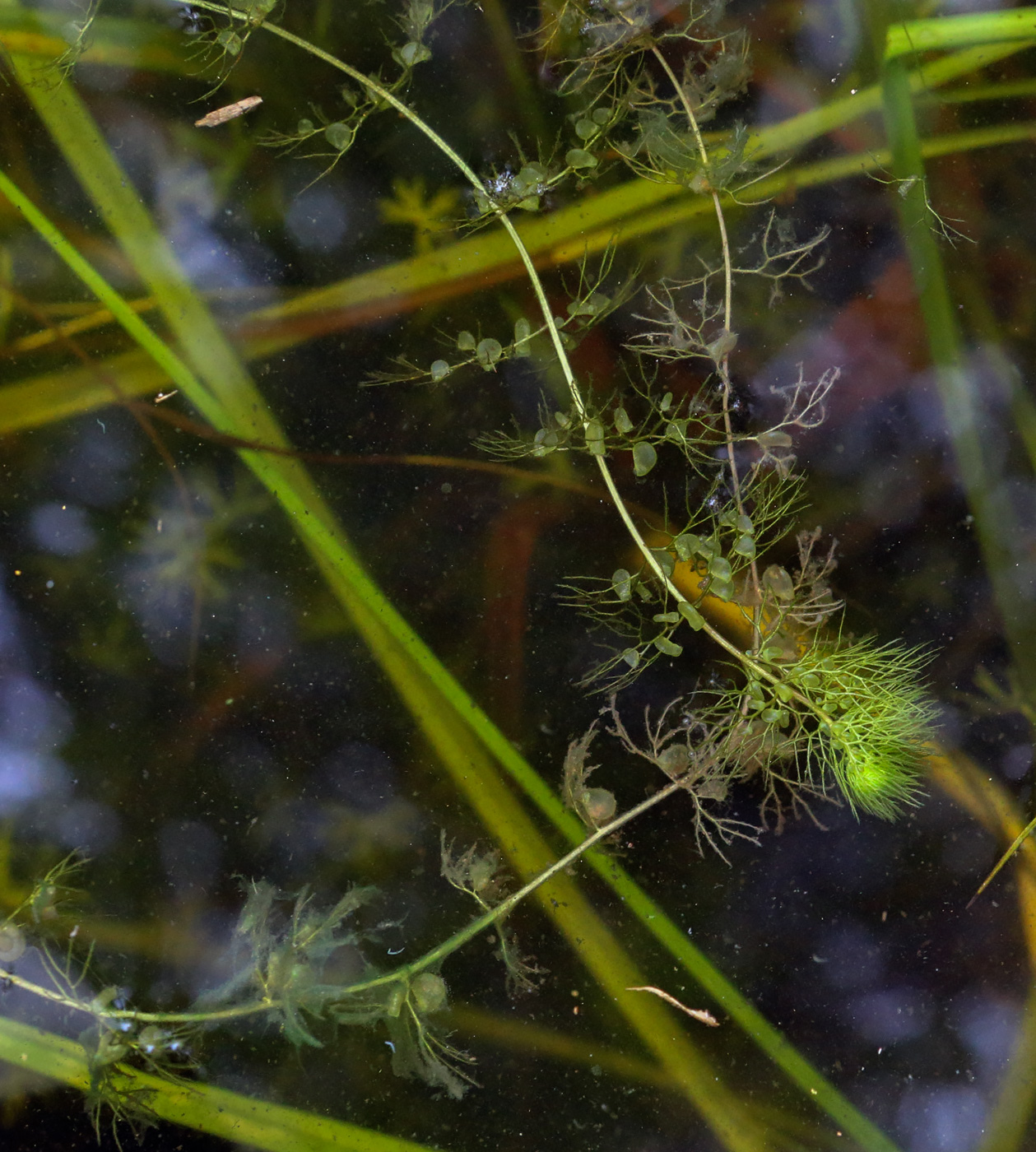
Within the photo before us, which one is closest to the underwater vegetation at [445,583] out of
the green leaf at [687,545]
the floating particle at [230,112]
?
the floating particle at [230,112]

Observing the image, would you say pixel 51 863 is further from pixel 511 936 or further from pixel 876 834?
pixel 876 834

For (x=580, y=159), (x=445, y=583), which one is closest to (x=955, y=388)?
(x=580, y=159)

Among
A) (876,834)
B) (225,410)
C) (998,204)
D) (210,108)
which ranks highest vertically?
(210,108)

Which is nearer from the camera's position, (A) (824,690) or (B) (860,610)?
(A) (824,690)

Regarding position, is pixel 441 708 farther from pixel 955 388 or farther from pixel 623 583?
pixel 955 388

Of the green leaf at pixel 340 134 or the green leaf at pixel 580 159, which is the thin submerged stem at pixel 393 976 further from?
the green leaf at pixel 340 134

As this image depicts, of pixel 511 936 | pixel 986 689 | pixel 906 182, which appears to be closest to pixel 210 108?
pixel 906 182

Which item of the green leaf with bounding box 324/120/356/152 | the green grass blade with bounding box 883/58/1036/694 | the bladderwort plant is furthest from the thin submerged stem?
the green leaf with bounding box 324/120/356/152
